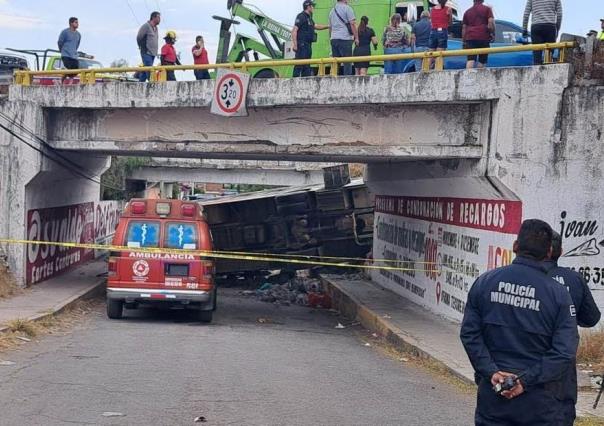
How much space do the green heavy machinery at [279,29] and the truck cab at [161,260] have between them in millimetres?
5611

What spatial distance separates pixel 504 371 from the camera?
17.6 feet

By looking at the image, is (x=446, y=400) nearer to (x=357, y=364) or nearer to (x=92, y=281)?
(x=357, y=364)

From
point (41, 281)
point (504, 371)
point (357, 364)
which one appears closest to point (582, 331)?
point (357, 364)

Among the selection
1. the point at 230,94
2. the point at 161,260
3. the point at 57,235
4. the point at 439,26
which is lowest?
the point at 57,235

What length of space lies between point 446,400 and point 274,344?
5.13 metres

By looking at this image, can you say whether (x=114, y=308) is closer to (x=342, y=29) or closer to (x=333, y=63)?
(x=333, y=63)

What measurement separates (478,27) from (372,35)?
3182mm

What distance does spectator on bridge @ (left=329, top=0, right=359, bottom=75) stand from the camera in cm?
1797

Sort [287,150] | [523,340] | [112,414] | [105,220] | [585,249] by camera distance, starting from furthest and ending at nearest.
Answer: [105,220] → [287,150] → [585,249] → [112,414] → [523,340]

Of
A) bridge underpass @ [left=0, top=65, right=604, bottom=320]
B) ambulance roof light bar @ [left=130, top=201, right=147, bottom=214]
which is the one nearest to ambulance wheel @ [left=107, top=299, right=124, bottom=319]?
ambulance roof light bar @ [left=130, top=201, right=147, bottom=214]

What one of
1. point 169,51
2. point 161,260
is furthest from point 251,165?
point 161,260

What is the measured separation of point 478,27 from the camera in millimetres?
16328

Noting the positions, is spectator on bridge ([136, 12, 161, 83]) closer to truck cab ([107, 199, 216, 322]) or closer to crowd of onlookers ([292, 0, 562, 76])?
crowd of onlookers ([292, 0, 562, 76])

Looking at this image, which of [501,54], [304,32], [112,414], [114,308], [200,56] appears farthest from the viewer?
[200,56]
